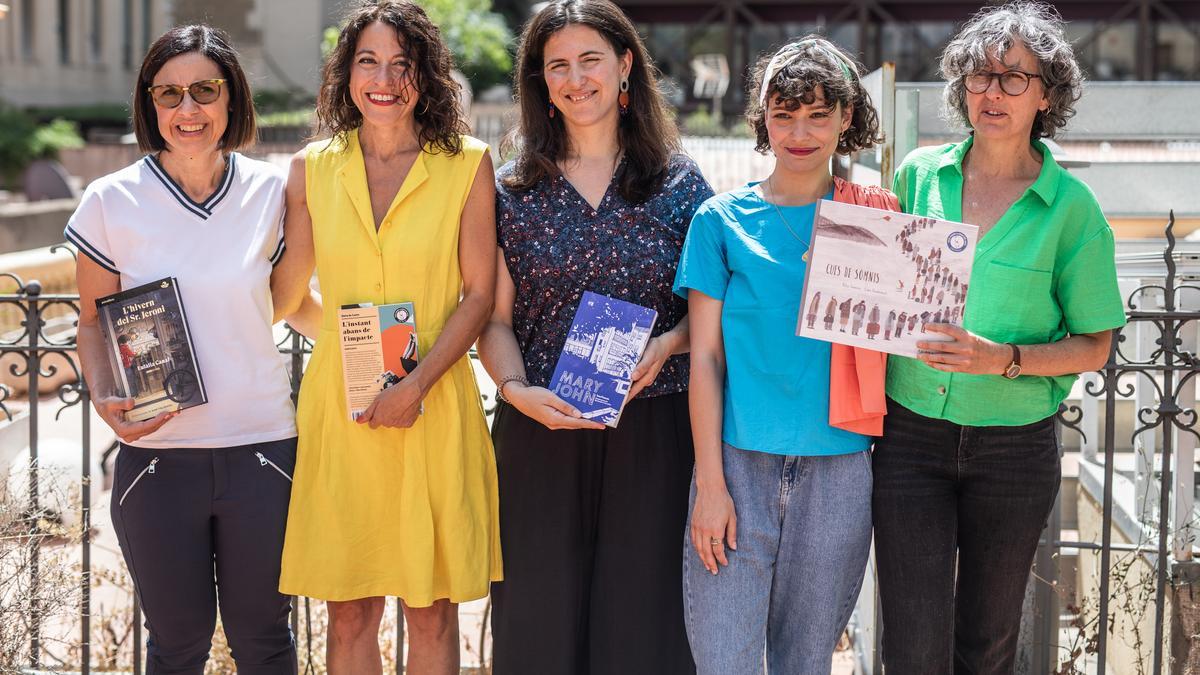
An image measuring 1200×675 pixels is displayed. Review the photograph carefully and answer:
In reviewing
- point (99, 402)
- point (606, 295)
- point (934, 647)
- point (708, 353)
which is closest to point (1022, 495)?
point (934, 647)

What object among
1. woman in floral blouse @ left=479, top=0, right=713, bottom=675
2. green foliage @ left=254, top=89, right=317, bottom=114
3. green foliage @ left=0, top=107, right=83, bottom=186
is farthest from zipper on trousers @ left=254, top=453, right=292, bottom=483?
green foliage @ left=254, top=89, right=317, bottom=114

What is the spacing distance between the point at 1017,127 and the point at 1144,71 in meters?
32.3

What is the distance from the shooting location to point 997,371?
9.48 ft

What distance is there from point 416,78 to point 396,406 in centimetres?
94

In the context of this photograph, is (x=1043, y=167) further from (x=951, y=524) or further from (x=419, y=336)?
(x=419, y=336)

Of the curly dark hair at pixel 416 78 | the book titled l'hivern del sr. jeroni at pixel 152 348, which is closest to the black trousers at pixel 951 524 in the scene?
the curly dark hair at pixel 416 78

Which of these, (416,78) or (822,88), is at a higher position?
(416,78)

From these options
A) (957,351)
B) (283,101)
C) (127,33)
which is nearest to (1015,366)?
(957,351)

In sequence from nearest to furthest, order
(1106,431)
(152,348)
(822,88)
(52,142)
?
(822,88)
(152,348)
(1106,431)
(52,142)

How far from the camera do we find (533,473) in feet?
11.0

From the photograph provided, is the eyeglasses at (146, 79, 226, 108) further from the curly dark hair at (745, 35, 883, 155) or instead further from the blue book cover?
the curly dark hair at (745, 35, 883, 155)

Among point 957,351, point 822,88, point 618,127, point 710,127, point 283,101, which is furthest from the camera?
point 283,101

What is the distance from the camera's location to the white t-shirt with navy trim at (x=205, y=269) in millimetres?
3215

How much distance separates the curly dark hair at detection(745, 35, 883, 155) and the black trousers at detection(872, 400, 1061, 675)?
0.73 metres
